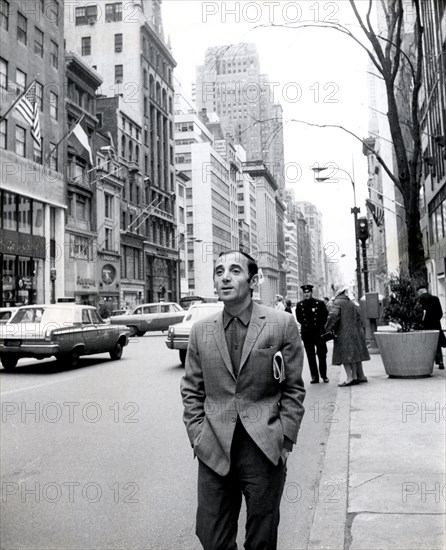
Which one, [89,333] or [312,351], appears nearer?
[312,351]

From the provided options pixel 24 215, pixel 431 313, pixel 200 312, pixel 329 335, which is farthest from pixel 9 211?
pixel 431 313

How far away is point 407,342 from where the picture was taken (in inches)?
416

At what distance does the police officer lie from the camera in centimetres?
1137

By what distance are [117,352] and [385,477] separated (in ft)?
42.3

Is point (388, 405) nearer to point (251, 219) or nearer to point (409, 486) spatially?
point (409, 486)

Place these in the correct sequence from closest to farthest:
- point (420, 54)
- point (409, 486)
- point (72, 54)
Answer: point (409, 486) < point (420, 54) < point (72, 54)

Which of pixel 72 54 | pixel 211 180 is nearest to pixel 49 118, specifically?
pixel 72 54

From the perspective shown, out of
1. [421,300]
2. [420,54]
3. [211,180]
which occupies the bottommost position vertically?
[421,300]

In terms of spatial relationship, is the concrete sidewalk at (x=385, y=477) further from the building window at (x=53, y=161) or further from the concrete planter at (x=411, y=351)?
the building window at (x=53, y=161)

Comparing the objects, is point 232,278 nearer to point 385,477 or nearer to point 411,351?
point 385,477

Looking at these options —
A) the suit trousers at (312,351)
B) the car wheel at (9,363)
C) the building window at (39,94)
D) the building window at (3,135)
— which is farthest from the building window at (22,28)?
the suit trousers at (312,351)

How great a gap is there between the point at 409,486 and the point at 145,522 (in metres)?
2.06

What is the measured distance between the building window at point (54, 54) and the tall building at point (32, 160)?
67 mm

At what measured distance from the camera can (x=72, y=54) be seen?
146 ft
